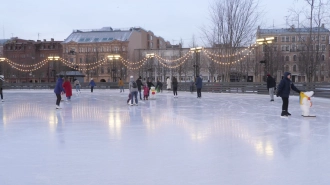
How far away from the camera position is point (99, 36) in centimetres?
6962

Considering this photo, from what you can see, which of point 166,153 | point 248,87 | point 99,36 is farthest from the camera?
point 99,36

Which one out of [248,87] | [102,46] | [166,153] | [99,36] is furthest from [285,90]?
[99,36]

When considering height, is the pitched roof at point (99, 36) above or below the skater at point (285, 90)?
above

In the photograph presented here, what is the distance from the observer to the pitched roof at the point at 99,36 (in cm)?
6764

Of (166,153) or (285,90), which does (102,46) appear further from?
(166,153)

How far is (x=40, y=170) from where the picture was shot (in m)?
5.25

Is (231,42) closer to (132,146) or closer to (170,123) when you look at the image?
(170,123)

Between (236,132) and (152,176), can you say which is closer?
(152,176)

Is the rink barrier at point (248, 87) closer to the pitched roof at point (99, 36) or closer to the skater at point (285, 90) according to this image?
the skater at point (285, 90)

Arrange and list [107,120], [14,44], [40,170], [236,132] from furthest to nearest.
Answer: [14,44], [107,120], [236,132], [40,170]

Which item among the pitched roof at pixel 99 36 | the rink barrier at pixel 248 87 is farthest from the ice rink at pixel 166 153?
the pitched roof at pixel 99 36

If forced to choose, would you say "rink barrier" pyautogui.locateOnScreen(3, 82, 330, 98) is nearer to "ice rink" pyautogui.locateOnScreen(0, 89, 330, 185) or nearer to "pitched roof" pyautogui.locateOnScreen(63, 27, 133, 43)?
"ice rink" pyautogui.locateOnScreen(0, 89, 330, 185)

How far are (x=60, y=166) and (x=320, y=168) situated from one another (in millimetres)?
4048

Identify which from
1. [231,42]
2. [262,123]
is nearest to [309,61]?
[231,42]
